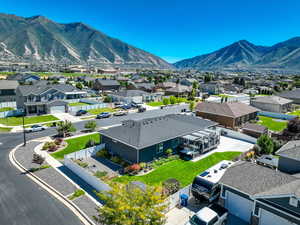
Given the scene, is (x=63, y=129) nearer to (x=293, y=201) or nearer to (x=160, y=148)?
(x=160, y=148)

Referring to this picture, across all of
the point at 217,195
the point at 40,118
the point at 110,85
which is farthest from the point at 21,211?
the point at 110,85

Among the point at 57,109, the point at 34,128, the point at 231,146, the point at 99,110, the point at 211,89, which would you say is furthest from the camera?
the point at 211,89

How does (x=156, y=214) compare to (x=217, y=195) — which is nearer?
(x=156, y=214)

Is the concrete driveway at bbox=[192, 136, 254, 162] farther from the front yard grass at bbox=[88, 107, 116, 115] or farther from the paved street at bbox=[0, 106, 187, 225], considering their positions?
the front yard grass at bbox=[88, 107, 116, 115]

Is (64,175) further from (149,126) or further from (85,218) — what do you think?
(149,126)

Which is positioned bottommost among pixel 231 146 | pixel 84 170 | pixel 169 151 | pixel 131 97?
pixel 231 146

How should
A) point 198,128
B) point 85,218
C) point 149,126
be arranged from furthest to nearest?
1. point 198,128
2. point 149,126
3. point 85,218

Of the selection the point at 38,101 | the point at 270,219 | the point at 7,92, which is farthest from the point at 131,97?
the point at 270,219
